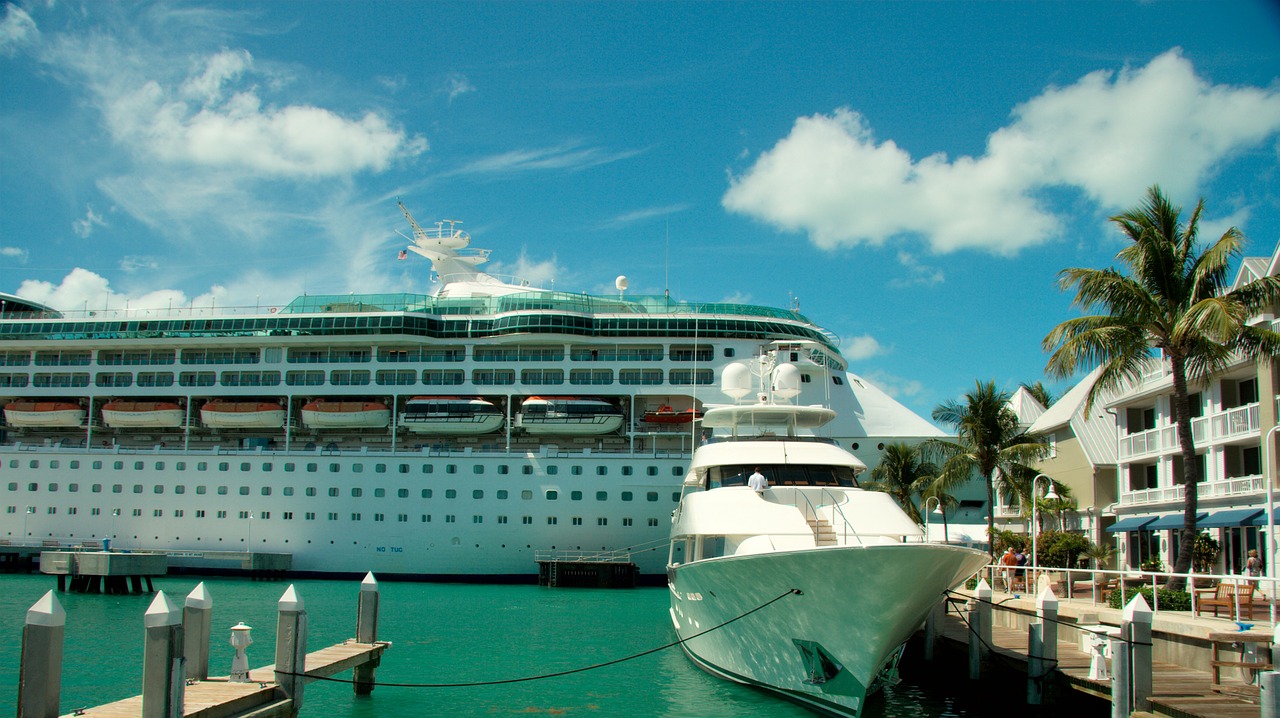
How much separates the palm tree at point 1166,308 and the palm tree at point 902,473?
755 inches

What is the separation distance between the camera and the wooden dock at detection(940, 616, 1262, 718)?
10985 mm

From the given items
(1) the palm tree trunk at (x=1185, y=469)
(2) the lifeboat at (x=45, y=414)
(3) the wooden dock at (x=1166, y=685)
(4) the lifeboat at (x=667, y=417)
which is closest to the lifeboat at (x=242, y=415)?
(2) the lifeboat at (x=45, y=414)

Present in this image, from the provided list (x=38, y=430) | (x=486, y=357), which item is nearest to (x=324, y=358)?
(x=486, y=357)

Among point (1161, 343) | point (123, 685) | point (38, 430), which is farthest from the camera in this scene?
point (38, 430)

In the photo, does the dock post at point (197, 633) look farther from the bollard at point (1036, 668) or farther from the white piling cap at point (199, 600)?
the bollard at point (1036, 668)

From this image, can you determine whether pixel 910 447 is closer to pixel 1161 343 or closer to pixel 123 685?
pixel 1161 343

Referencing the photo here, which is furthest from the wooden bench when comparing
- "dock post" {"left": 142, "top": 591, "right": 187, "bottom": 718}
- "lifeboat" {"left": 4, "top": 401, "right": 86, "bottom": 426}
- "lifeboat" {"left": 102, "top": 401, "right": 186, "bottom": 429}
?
"lifeboat" {"left": 4, "top": 401, "right": 86, "bottom": 426}

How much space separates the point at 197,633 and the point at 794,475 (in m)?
11.1

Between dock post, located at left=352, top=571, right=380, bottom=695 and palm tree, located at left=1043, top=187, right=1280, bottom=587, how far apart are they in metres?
14.3

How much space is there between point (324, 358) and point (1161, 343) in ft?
121

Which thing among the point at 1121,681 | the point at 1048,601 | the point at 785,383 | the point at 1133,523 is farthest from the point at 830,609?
the point at 1133,523

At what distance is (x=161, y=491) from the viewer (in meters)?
43.9

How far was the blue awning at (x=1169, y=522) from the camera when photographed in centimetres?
2416

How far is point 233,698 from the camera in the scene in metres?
11.1
